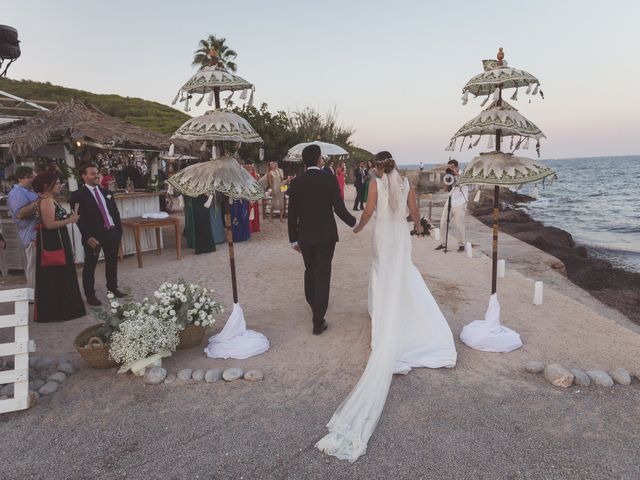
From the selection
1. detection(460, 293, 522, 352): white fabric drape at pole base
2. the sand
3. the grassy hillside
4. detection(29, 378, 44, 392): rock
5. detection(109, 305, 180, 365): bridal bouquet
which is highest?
the grassy hillside

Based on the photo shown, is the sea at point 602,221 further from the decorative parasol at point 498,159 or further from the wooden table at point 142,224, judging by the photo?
the wooden table at point 142,224

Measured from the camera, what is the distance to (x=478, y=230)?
627 inches

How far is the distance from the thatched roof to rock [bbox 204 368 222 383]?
20.4 ft

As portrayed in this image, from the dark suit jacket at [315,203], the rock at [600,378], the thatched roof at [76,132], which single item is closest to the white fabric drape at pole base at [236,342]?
the dark suit jacket at [315,203]

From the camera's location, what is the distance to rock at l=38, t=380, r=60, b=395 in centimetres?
386

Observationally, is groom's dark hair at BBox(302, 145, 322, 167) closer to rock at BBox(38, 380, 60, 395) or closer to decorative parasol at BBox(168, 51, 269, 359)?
decorative parasol at BBox(168, 51, 269, 359)

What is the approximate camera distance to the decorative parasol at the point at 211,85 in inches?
172

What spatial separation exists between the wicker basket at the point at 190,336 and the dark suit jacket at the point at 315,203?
58.1 inches

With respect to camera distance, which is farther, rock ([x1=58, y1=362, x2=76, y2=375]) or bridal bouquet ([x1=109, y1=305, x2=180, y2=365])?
rock ([x1=58, y1=362, x2=76, y2=375])

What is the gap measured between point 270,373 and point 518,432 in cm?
216

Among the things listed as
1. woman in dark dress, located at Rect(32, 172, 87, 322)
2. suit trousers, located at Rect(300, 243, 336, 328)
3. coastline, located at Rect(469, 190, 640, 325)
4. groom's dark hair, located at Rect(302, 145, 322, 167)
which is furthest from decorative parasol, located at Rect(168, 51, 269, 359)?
coastline, located at Rect(469, 190, 640, 325)

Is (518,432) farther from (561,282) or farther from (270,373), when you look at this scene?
(561,282)

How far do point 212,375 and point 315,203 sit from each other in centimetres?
205

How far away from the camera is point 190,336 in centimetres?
471
